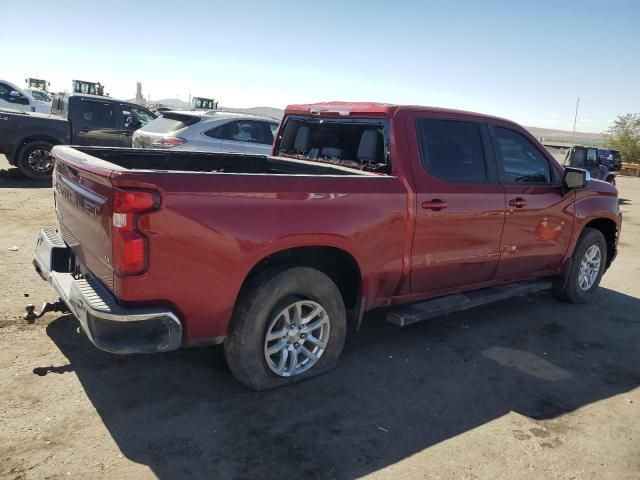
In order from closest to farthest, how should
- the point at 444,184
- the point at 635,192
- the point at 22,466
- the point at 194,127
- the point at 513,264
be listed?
the point at 22,466
the point at 444,184
the point at 513,264
the point at 194,127
the point at 635,192

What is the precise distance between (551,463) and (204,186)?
252 cm

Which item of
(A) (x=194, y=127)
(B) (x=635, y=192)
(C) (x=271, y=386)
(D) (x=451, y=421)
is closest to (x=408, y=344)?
(D) (x=451, y=421)

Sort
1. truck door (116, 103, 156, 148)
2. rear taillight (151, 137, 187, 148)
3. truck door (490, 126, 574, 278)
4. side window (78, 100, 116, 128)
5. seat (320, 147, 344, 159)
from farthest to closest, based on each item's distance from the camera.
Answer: truck door (116, 103, 156, 148) < side window (78, 100, 116, 128) < rear taillight (151, 137, 187, 148) < truck door (490, 126, 574, 278) < seat (320, 147, 344, 159)

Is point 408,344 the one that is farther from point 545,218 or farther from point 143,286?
point 143,286

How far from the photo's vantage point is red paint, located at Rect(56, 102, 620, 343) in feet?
9.60

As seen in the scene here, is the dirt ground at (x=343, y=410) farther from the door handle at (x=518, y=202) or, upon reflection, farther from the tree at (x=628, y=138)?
the tree at (x=628, y=138)

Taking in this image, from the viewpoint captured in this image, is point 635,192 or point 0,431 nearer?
point 0,431

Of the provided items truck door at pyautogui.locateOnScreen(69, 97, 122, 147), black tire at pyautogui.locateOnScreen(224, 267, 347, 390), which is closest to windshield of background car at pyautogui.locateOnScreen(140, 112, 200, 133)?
Result: truck door at pyautogui.locateOnScreen(69, 97, 122, 147)

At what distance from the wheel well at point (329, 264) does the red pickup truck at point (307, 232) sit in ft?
0.04

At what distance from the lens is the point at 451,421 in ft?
11.3

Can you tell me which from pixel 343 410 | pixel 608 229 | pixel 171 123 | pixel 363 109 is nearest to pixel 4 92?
pixel 171 123

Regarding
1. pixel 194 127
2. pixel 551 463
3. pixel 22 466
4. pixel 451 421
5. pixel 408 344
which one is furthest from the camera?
pixel 194 127

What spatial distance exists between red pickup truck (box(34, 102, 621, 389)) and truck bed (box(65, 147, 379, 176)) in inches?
0.7

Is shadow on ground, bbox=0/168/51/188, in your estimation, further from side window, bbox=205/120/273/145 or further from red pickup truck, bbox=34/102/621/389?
red pickup truck, bbox=34/102/621/389
